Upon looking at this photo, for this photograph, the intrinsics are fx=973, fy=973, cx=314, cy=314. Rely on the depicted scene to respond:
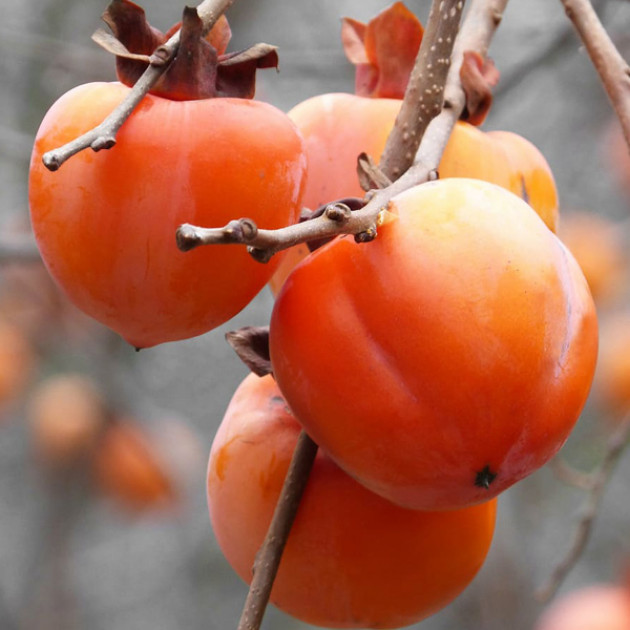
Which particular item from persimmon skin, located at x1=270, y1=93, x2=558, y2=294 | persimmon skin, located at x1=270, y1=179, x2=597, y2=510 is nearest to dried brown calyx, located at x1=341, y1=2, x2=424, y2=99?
persimmon skin, located at x1=270, y1=93, x2=558, y2=294

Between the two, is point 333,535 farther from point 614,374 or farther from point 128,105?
point 614,374

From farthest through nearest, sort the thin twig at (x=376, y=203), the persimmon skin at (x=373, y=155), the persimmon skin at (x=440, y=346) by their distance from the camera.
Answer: the persimmon skin at (x=373, y=155)
the persimmon skin at (x=440, y=346)
the thin twig at (x=376, y=203)

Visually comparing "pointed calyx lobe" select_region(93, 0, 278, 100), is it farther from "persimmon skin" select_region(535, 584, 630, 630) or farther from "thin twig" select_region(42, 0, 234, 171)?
"persimmon skin" select_region(535, 584, 630, 630)

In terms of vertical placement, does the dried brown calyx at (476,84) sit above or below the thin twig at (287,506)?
above

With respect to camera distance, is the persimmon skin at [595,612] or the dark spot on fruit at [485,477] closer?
the dark spot on fruit at [485,477]

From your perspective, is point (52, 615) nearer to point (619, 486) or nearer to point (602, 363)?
point (602, 363)

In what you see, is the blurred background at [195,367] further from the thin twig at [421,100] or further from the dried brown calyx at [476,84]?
the thin twig at [421,100]

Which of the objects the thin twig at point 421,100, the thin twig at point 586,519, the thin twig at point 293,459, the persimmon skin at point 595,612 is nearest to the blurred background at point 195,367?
the persimmon skin at point 595,612

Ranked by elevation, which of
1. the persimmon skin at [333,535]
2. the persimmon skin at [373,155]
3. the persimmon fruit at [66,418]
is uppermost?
the persimmon skin at [373,155]
